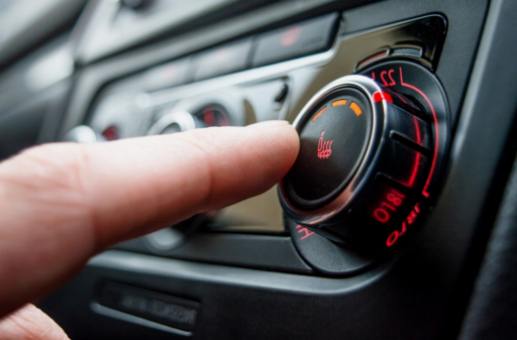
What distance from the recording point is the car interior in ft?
1.15

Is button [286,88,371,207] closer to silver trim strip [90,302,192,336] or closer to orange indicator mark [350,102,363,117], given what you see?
orange indicator mark [350,102,363,117]

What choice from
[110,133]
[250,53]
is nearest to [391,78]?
[250,53]

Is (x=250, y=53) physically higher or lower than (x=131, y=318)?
higher

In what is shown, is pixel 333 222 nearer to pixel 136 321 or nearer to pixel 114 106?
pixel 136 321

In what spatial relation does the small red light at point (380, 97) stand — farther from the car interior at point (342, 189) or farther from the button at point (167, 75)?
the button at point (167, 75)

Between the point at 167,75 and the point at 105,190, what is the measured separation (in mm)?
492

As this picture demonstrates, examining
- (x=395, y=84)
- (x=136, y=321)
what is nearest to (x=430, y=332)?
(x=395, y=84)

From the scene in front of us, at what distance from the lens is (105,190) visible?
0.89 ft

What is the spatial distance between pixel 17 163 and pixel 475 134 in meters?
0.28

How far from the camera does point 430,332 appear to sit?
1.16ft

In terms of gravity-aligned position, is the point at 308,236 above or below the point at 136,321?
above

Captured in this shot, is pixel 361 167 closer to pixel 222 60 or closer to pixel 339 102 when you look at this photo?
pixel 339 102

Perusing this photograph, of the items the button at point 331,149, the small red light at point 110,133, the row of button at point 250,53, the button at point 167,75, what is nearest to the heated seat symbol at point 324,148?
the button at point 331,149

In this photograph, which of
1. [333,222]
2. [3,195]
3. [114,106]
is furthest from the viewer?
[114,106]
